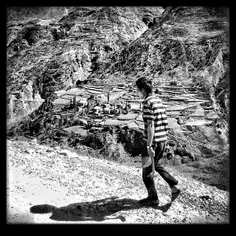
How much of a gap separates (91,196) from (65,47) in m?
11.1

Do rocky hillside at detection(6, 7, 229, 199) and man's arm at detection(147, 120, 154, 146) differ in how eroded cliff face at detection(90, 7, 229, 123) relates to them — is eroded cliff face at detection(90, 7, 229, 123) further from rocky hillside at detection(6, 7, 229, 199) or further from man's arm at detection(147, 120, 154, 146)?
man's arm at detection(147, 120, 154, 146)

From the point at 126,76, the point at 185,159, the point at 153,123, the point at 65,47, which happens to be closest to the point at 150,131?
the point at 153,123

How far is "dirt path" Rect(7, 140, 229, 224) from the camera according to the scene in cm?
353

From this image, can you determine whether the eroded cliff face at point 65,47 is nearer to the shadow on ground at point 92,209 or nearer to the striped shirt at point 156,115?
the shadow on ground at point 92,209

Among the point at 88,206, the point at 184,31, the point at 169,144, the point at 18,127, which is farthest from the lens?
the point at 184,31

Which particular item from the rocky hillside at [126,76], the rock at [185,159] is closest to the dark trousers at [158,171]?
the rocky hillside at [126,76]

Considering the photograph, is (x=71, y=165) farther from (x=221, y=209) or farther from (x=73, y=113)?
(x=73, y=113)

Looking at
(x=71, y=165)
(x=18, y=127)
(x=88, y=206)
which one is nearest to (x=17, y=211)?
(x=88, y=206)

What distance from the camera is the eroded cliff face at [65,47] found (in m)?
12.8

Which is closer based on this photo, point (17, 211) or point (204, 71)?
point (17, 211)

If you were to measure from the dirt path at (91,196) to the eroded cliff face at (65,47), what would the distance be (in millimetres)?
6891

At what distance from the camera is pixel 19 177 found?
4.32m

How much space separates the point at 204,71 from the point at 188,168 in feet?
15.4

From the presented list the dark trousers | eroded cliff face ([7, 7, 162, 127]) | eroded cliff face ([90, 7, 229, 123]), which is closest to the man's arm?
the dark trousers
